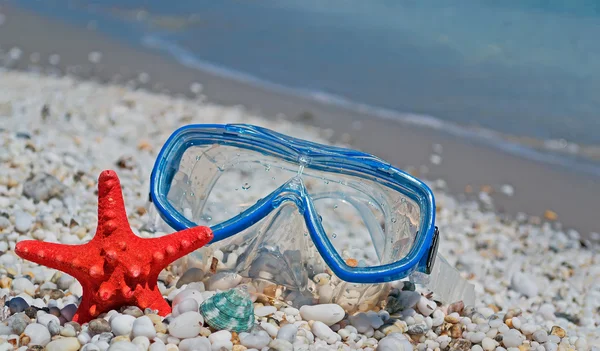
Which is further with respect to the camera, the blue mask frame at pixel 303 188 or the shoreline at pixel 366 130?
the shoreline at pixel 366 130

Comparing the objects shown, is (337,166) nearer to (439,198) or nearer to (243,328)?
(243,328)

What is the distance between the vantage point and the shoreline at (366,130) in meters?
8.03

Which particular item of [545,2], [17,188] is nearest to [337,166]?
[17,188]

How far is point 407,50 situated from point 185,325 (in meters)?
13.2

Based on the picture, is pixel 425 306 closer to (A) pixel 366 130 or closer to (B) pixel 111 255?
(B) pixel 111 255

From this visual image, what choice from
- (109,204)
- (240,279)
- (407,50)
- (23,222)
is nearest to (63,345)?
(109,204)

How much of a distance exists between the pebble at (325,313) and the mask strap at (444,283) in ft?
1.45

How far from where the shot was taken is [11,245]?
4.19 m

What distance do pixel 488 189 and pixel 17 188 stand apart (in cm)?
526

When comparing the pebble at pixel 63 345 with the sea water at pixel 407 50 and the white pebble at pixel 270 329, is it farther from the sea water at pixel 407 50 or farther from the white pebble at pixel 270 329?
the sea water at pixel 407 50

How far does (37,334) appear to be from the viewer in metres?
3.05

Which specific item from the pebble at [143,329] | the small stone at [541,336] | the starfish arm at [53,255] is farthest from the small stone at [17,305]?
the small stone at [541,336]

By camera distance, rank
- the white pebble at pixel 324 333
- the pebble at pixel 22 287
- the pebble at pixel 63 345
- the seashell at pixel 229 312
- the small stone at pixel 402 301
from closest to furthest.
A: the pebble at pixel 63 345 < the seashell at pixel 229 312 < the white pebble at pixel 324 333 < the pebble at pixel 22 287 < the small stone at pixel 402 301

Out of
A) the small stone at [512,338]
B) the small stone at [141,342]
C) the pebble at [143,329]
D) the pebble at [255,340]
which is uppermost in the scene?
the small stone at [512,338]
